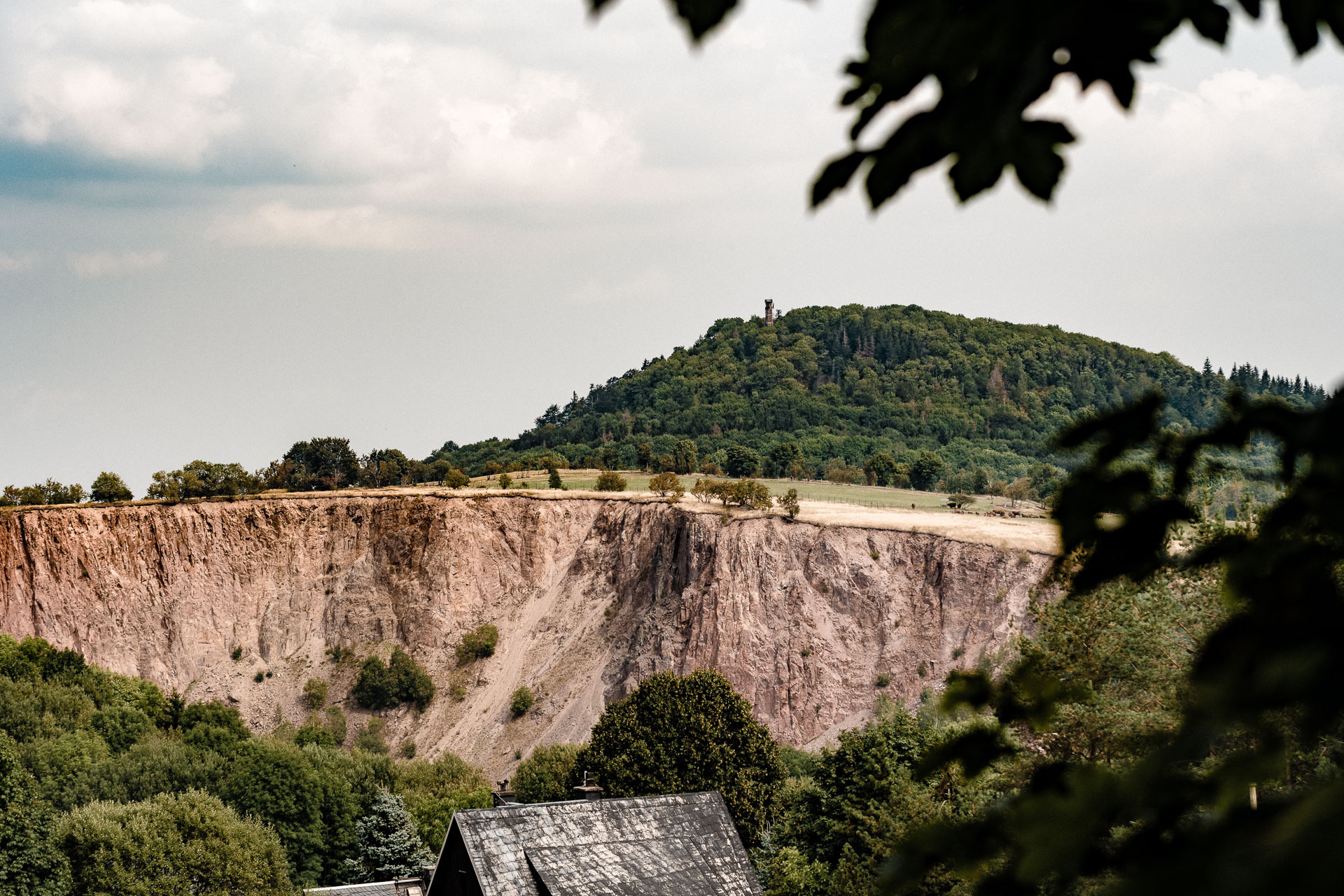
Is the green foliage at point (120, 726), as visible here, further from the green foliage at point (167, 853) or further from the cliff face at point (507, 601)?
the green foliage at point (167, 853)

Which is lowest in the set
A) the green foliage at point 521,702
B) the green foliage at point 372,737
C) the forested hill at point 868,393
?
the green foliage at point 372,737

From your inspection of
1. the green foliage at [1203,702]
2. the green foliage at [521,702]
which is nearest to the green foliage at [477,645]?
the green foliage at [521,702]

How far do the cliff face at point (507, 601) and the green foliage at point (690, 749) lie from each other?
51.3 ft

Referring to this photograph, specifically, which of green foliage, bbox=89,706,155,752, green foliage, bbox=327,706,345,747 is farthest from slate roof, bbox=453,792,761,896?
green foliage, bbox=327,706,345,747

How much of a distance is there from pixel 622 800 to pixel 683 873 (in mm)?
2177

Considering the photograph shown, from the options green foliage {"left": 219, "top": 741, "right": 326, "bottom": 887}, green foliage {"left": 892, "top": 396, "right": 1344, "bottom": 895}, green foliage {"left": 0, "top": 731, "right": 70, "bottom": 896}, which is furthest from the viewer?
green foliage {"left": 219, "top": 741, "right": 326, "bottom": 887}

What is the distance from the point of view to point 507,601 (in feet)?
265

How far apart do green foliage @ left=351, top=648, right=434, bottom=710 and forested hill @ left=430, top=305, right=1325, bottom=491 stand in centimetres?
3889

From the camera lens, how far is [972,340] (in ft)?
487

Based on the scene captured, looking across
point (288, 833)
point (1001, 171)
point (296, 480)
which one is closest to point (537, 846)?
point (1001, 171)

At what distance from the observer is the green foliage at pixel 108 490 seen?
85.2 m

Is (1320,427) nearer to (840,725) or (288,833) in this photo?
(288,833)

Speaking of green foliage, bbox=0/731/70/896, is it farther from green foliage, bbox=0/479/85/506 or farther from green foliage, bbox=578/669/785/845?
green foliage, bbox=0/479/85/506

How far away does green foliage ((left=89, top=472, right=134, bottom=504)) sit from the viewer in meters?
85.2
